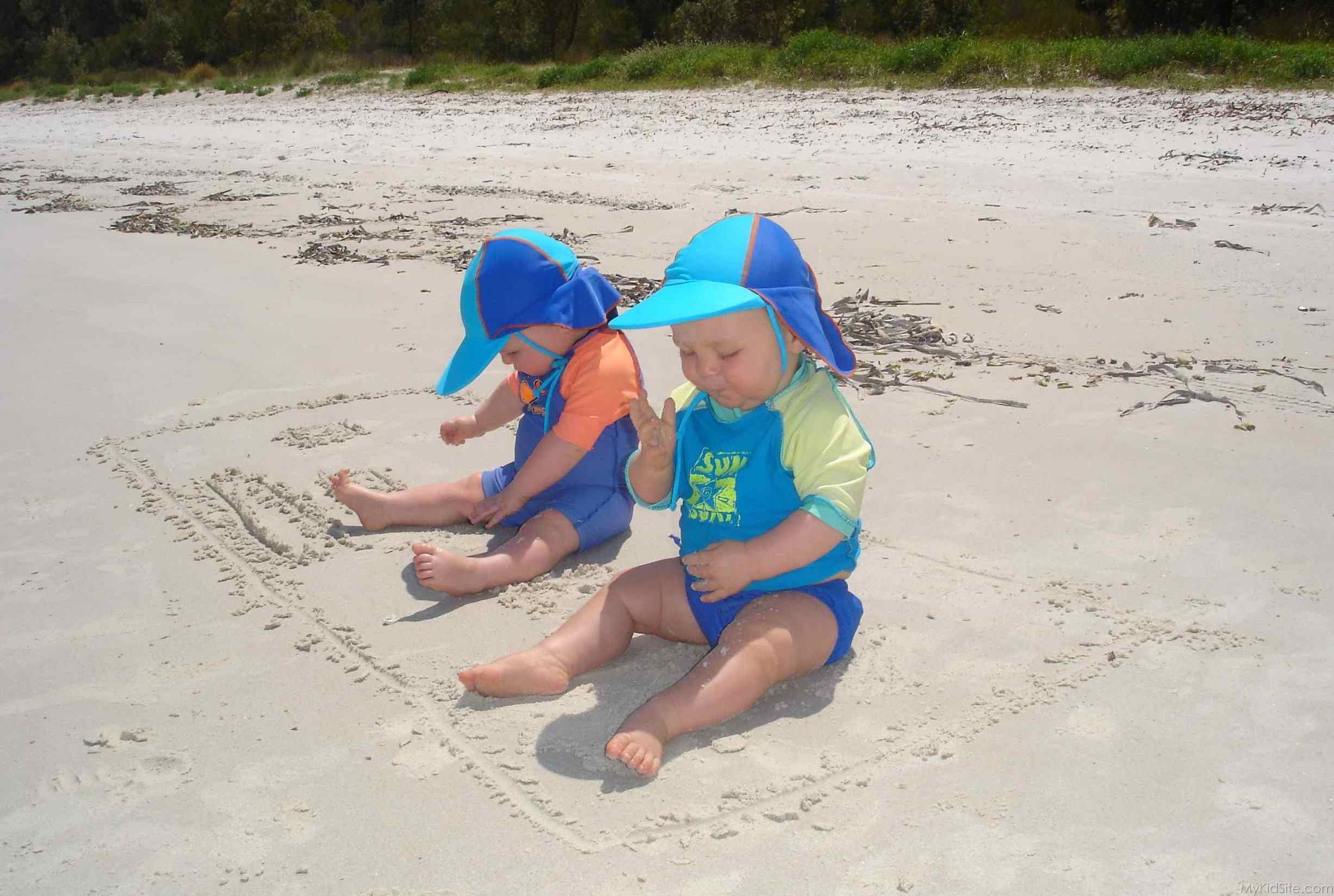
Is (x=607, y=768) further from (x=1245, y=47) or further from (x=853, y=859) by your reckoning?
(x=1245, y=47)

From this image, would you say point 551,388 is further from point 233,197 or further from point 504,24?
point 504,24

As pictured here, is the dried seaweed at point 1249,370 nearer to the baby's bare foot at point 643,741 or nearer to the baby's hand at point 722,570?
the baby's hand at point 722,570

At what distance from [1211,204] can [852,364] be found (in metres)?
5.36

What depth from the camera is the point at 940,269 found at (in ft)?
18.6

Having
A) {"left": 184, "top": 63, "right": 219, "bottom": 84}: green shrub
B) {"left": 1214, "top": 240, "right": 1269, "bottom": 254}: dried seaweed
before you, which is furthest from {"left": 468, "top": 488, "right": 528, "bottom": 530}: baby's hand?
{"left": 184, "top": 63, "right": 219, "bottom": 84}: green shrub

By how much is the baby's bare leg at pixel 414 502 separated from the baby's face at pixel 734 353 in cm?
109

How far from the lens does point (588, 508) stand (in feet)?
9.68

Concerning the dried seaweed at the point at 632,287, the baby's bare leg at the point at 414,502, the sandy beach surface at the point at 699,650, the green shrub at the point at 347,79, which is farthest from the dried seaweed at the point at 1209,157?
the green shrub at the point at 347,79

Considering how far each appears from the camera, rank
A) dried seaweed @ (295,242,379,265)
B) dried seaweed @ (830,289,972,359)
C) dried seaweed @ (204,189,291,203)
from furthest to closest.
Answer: dried seaweed @ (204,189,291,203)
dried seaweed @ (295,242,379,265)
dried seaweed @ (830,289,972,359)

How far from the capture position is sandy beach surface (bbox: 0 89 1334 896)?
1867 millimetres

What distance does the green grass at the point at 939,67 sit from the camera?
37.6 feet

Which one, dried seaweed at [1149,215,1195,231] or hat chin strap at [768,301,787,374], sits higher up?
hat chin strap at [768,301,787,374]

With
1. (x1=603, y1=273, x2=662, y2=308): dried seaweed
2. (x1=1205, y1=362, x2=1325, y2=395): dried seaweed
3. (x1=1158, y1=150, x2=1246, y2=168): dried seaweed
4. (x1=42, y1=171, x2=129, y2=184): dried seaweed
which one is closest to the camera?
(x1=1205, y1=362, x2=1325, y2=395): dried seaweed

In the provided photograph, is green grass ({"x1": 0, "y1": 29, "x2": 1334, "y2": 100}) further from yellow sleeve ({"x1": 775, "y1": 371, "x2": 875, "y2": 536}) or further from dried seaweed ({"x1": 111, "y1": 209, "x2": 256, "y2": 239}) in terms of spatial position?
yellow sleeve ({"x1": 775, "y1": 371, "x2": 875, "y2": 536})
